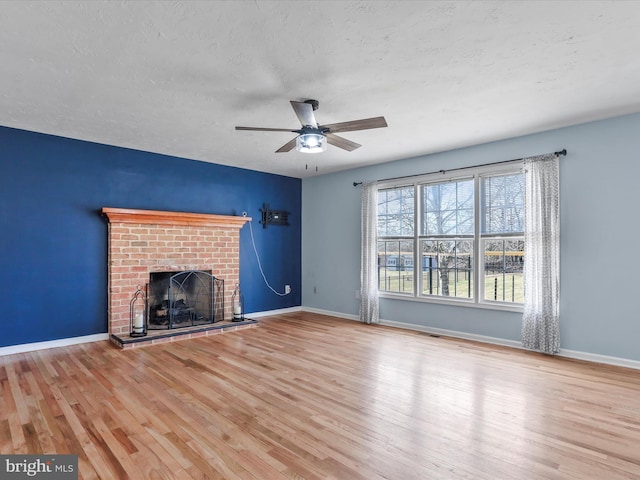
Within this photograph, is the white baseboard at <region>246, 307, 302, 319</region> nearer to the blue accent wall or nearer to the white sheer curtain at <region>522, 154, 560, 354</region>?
the blue accent wall

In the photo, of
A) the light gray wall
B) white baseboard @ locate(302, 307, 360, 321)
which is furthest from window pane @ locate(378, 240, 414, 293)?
the light gray wall

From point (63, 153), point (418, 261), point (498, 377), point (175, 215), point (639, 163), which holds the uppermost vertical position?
point (63, 153)

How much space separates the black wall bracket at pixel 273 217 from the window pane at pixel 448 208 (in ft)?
8.62

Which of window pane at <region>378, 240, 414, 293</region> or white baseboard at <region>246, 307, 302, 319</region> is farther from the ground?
window pane at <region>378, 240, 414, 293</region>

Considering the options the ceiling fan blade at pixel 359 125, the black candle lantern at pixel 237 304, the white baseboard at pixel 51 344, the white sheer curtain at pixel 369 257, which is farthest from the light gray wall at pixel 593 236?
the white baseboard at pixel 51 344

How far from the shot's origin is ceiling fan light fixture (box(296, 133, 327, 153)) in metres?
3.35

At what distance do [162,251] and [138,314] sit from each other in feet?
3.05

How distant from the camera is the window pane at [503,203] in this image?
→ 14.7 feet

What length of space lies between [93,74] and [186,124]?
4.00 ft

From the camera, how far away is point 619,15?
213 centimetres

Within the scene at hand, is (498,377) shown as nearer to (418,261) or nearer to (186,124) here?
(418,261)

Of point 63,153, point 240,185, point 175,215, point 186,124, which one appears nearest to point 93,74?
point 186,124

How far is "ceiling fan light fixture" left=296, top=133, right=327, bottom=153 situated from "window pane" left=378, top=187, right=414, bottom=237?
2498 mm

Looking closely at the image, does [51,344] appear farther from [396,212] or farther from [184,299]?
[396,212]
